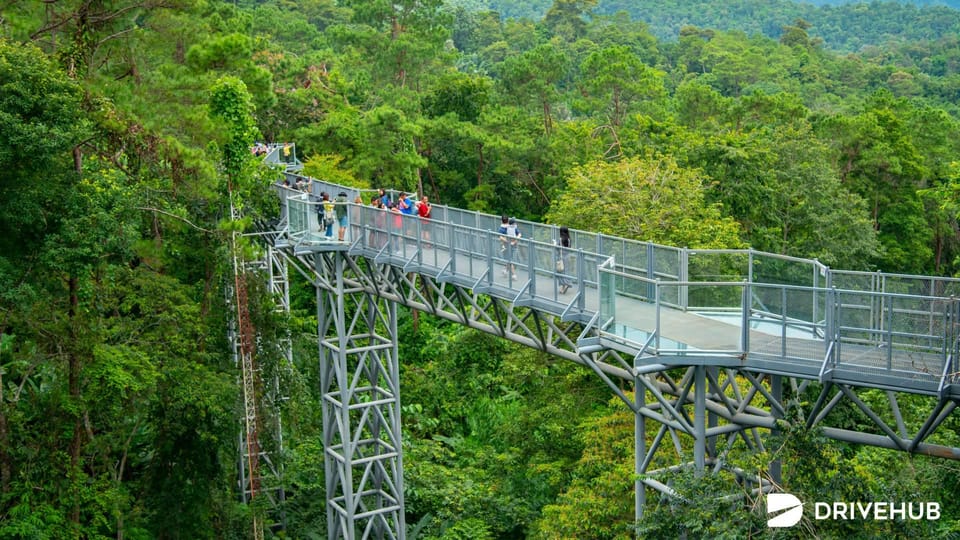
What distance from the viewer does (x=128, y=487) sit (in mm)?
25188

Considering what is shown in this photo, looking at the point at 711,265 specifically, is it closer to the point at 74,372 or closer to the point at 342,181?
the point at 74,372

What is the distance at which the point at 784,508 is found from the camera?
12453mm

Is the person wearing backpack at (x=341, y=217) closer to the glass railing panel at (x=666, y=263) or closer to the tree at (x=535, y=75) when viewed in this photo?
the glass railing panel at (x=666, y=263)

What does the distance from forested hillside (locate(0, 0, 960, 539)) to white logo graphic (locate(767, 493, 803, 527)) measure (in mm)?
194

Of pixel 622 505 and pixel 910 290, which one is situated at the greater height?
pixel 910 290

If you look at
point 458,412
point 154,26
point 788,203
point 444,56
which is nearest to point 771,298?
point 154,26

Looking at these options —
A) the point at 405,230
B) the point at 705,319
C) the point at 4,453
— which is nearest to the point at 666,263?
the point at 705,319

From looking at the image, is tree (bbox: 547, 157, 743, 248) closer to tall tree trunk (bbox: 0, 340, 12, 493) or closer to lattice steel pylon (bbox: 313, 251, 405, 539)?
lattice steel pylon (bbox: 313, 251, 405, 539)

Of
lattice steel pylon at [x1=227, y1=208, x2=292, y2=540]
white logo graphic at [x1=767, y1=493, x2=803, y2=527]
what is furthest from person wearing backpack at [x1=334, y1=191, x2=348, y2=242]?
white logo graphic at [x1=767, y1=493, x2=803, y2=527]

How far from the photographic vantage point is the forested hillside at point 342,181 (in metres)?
18.8

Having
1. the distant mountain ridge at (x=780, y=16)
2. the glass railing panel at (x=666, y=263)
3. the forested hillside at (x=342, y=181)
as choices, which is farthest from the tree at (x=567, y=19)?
the glass railing panel at (x=666, y=263)

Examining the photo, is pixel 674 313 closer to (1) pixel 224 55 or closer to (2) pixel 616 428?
(2) pixel 616 428

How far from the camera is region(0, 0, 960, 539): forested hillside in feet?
61.5

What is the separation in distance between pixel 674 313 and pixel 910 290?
3.22m
